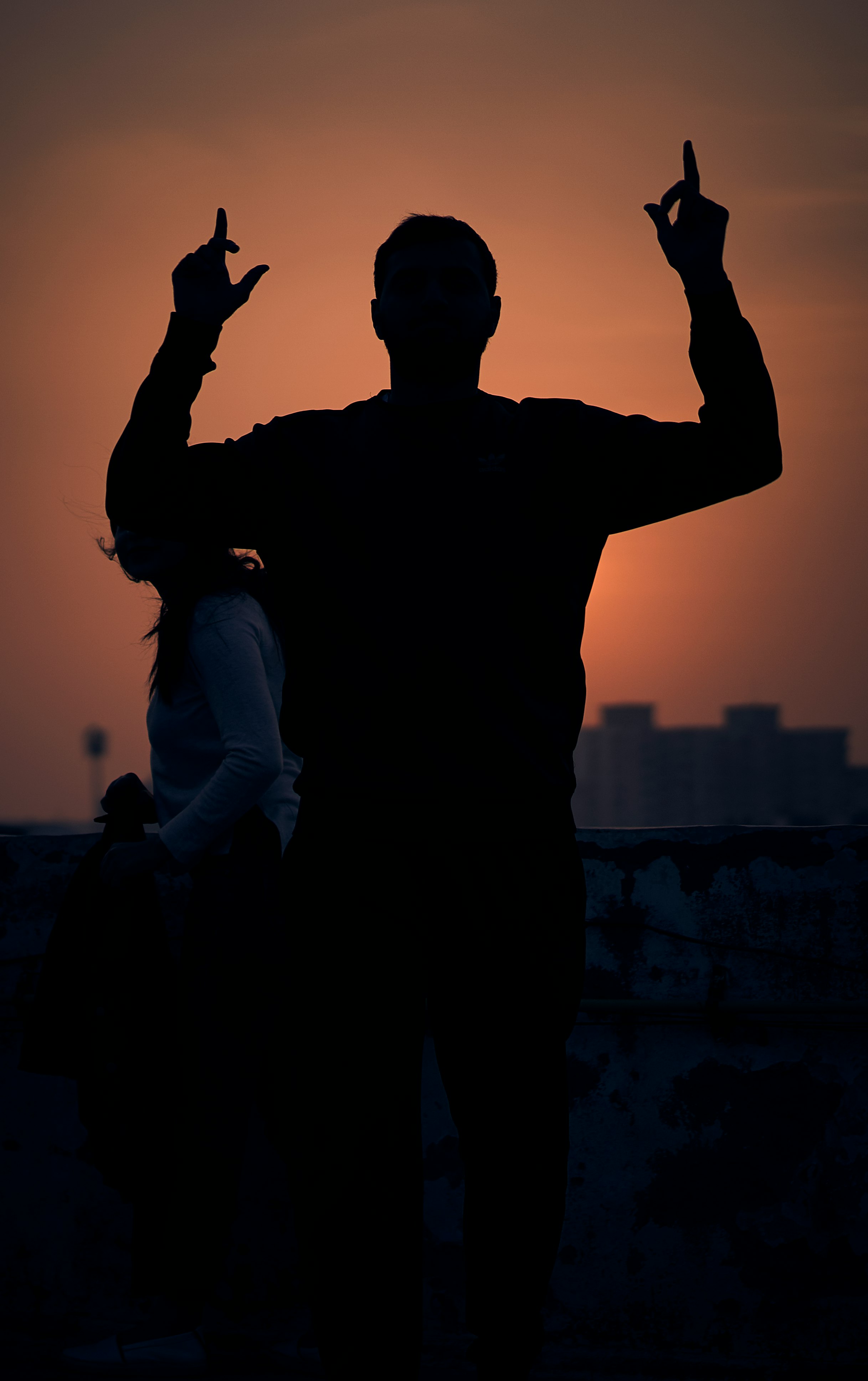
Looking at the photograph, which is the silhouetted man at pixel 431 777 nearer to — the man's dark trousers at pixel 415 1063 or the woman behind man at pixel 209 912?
the man's dark trousers at pixel 415 1063

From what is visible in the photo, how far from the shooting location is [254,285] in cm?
164

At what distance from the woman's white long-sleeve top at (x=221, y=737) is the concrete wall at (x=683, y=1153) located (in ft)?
2.45

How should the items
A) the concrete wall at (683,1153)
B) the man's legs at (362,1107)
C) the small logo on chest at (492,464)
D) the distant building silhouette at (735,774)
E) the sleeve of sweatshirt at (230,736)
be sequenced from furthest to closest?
the distant building silhouette at (735,774)
the concrete wall at (683,1153)
the sleeve of sweatshirt at (230,736)
the small logo on chest at (492,464)
the man's legs at (362,1107)

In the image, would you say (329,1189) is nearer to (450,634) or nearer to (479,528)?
(450,634)

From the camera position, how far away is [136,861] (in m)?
2.40

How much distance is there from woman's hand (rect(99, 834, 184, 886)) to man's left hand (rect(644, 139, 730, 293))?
1507 mm

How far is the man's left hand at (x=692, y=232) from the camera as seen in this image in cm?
160

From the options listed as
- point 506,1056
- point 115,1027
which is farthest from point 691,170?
point 115,1027

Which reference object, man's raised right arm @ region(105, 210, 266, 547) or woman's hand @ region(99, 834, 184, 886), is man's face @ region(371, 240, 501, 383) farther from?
woman's hand @ region(99, 834, 184, 886)

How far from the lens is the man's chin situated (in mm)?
1696

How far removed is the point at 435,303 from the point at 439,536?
1.15ft

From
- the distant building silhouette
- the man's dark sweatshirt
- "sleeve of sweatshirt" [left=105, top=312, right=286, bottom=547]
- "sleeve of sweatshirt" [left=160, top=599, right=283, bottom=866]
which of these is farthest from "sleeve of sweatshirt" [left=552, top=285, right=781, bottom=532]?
the distant building silhouette

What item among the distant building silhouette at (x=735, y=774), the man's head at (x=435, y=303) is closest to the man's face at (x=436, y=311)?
the man's head at (x=435, y=303)

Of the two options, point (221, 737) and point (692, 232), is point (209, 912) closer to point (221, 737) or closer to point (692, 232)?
point (221, 737)
